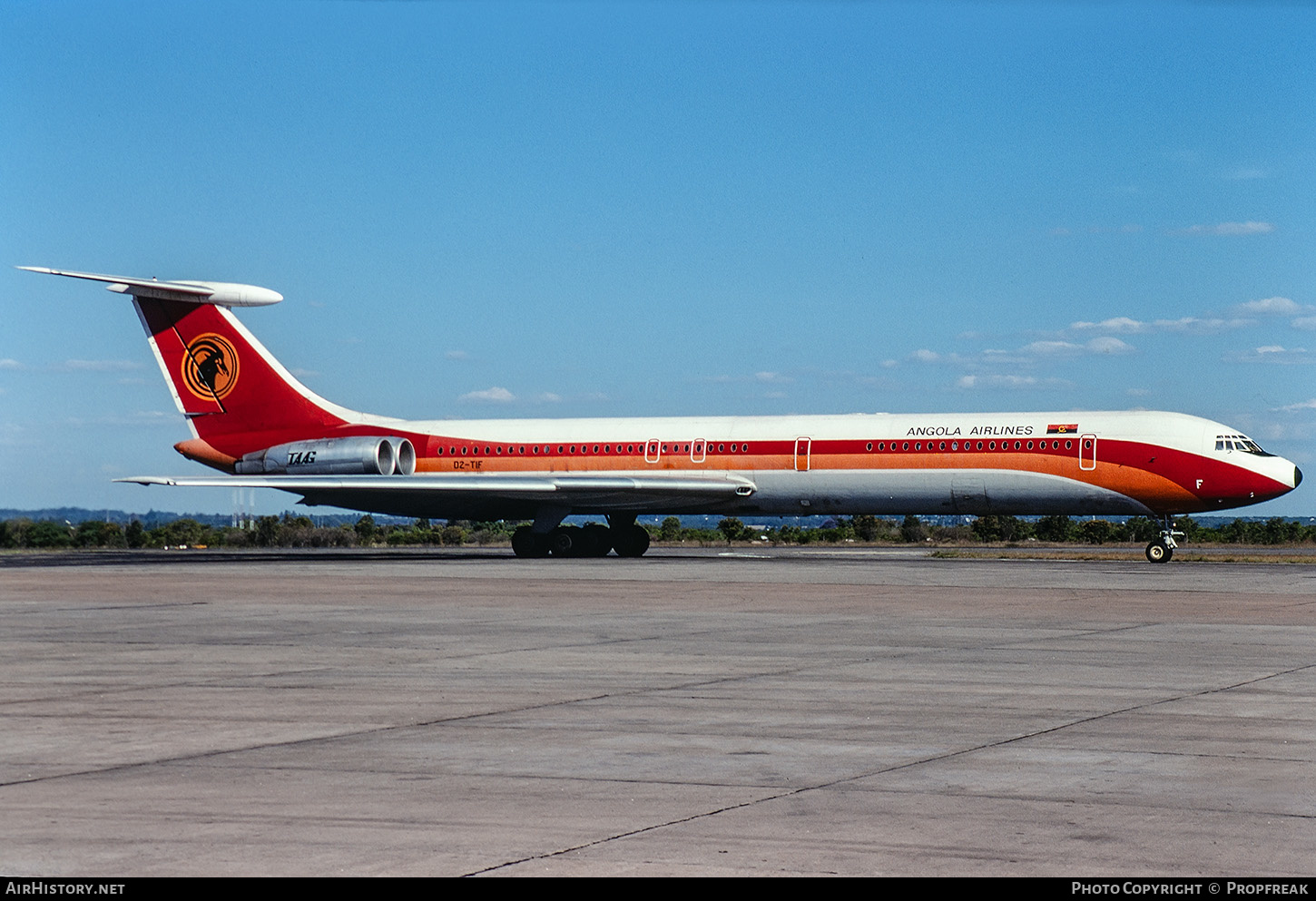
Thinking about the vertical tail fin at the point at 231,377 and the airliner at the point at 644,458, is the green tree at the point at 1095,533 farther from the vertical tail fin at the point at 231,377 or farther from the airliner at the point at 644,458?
the vertical tail fin at the point at 231,377

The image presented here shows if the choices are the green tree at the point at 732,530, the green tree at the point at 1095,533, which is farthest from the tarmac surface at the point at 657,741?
the green tree at the point at 732,530

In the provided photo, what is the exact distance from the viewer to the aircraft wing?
38281mm

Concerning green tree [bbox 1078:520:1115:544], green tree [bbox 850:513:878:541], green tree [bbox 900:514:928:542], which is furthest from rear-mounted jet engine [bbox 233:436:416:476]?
green tree [bbox 1078:520:1115:544]

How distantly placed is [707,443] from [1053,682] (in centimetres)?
2685

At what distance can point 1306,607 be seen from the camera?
67.8 feet

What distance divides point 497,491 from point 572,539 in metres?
3.27

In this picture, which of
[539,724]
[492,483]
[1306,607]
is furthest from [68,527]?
[539,724]

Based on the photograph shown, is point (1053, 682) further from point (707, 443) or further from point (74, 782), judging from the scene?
point (707, 443)

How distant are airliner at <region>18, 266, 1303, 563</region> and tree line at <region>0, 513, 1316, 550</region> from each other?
66.4ft

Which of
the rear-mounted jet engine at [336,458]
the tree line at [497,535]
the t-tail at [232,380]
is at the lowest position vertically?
the tree line at [497,535]

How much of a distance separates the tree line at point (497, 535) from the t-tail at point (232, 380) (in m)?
19.8

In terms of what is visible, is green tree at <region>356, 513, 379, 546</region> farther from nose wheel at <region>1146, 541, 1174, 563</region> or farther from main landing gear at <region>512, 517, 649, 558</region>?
nose wheel at <region>1146, 541, 1174, 563</region>

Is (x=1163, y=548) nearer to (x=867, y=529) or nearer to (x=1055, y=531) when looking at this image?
(x=1055, y=531)

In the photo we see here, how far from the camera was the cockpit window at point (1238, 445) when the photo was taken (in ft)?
114
